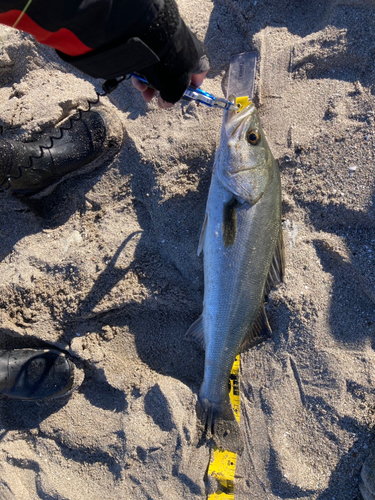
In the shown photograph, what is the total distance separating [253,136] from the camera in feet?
8.39

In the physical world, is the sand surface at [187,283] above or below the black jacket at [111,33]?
below

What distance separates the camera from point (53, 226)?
123 inches

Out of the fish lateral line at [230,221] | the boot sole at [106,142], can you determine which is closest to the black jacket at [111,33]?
the fish lateral line at [230,221]

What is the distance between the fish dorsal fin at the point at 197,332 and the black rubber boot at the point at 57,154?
1.73m

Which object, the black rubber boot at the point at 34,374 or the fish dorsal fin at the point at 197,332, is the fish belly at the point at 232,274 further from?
the black rubber boot at the point at 34,374

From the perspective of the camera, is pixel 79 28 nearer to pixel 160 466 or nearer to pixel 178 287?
pixel 178 287

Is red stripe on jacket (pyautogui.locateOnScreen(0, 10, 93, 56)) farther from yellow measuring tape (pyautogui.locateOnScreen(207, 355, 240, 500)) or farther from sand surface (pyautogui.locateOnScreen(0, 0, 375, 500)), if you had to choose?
yellow measuring tape (pyautogui.locateOnScreen(207, 355, 240, 500))

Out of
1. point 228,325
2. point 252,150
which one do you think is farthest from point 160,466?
point 252,150

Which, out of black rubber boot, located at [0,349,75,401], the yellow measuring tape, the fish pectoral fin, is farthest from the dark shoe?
the yellow measuring tape

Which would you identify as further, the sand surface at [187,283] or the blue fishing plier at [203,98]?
the sand surface at [187,283]

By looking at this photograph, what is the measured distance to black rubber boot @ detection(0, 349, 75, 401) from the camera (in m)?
2.87

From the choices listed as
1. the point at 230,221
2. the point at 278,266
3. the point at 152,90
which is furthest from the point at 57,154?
the point at 278,266

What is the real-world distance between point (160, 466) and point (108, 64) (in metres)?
2.93

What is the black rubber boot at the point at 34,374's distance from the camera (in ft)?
9.42
